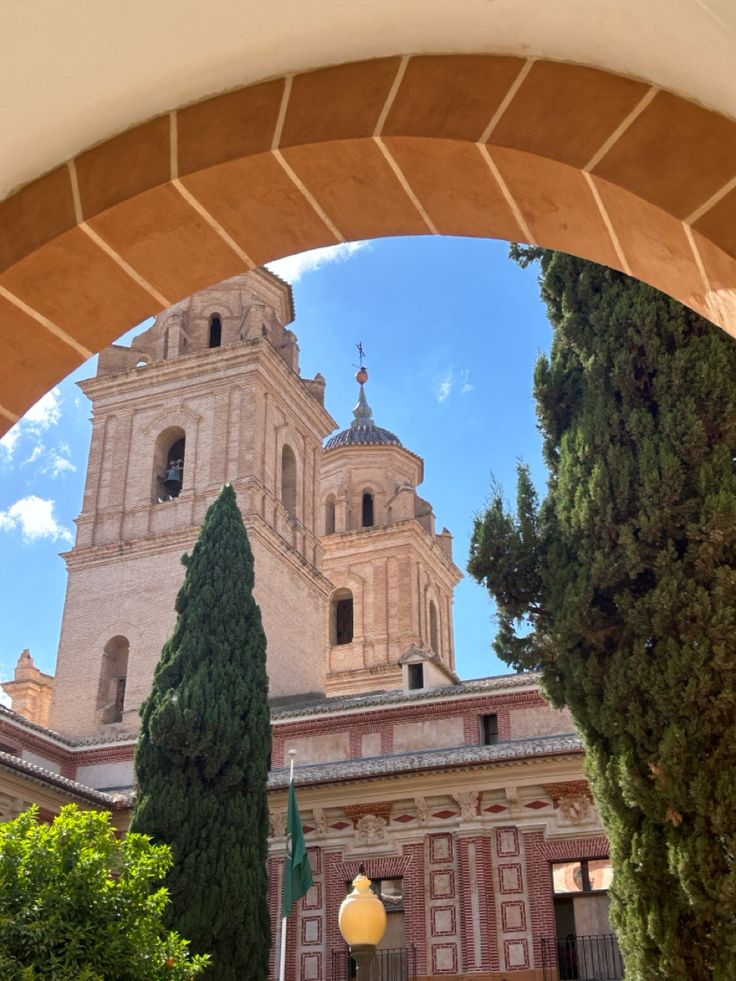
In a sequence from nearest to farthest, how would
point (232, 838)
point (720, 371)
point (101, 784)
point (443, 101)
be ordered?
point (443, 101) < point (720, 371) < point (232, 838) < point (101, 784)

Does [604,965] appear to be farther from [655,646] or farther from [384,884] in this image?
[655,646]

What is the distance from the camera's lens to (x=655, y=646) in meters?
11.3

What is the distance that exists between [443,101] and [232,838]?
15.5 m

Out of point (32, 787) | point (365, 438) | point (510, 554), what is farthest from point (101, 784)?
point (365, 438)

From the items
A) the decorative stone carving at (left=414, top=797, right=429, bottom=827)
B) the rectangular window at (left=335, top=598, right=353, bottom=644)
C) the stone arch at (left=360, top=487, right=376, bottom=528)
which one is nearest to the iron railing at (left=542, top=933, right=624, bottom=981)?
the decorative stone carving at (left=414, top=797, right=429, bottom=827)

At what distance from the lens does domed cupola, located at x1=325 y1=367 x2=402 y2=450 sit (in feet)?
139

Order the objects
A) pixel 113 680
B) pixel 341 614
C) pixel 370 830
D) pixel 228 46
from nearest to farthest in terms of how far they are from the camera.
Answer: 1. pixel 228 46
2. pixel 370 830
3. pixel 113 680
4. pixel 341 614

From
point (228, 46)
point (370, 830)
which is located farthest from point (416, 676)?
point (228, 46)

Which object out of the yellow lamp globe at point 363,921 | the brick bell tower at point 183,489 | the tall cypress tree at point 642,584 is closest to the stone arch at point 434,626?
the brick bell tower at point 183,489

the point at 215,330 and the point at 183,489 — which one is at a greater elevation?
the point at 215,330

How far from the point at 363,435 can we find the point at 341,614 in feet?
26.2

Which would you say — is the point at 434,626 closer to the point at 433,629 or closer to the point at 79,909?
the point at 433,629

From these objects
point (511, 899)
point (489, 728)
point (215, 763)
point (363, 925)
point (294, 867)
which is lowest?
point (363, 925)

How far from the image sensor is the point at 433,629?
127 feet
